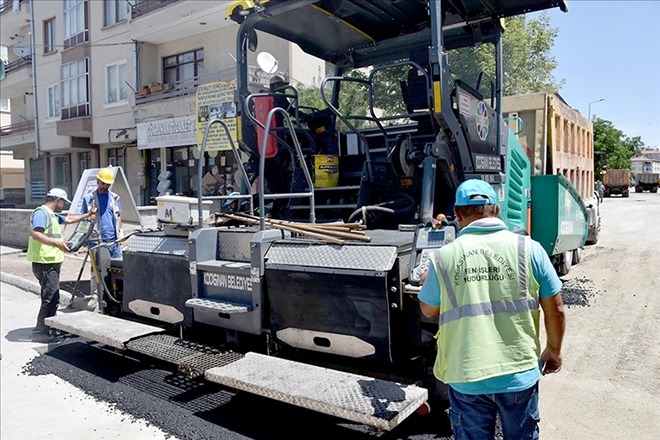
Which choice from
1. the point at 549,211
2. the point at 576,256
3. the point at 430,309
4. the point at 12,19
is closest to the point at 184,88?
the point at 576,256

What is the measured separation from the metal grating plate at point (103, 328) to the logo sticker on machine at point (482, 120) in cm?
317

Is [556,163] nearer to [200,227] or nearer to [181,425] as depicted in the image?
[200,227]

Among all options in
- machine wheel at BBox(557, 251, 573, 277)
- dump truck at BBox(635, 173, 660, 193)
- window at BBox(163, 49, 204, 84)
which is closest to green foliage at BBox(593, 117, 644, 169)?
dump truck at BBox(635, 173, 660, 193)

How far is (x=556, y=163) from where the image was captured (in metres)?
7.79

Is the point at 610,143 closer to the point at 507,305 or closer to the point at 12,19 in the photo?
the point at 12,19

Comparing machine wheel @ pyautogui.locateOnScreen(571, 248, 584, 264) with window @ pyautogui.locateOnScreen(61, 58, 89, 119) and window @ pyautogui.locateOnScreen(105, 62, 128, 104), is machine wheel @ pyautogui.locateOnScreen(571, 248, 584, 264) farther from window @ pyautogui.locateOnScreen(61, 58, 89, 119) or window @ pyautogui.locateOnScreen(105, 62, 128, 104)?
window @ pyautogui.locateOnScreen(61, 58, 89, 119)

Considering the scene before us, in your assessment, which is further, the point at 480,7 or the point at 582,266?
the point at 582,266

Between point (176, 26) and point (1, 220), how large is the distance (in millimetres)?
7725

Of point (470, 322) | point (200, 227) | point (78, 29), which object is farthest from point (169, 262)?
point (78, 29)

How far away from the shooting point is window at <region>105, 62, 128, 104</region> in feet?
67.0

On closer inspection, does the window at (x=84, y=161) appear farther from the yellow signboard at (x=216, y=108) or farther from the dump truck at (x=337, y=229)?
the dump truck at (x=337, y=229)

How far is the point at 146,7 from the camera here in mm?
18906

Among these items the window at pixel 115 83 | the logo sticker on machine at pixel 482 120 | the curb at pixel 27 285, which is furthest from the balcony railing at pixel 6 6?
the logo sticker on machine at pixel 482 120

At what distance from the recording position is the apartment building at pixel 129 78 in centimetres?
1703
